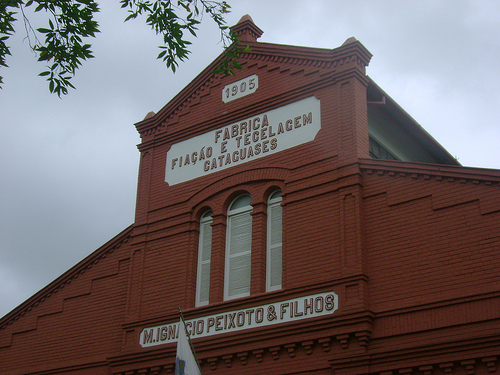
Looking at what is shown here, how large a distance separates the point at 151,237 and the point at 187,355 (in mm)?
4860

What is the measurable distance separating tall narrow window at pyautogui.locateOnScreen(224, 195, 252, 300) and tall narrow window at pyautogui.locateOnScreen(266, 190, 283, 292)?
1.77 ft

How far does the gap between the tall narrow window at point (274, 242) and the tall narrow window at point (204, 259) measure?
1687mm

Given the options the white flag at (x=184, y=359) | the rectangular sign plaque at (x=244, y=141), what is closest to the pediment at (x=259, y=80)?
the rectangular sign plaque at (x=244, y=141)

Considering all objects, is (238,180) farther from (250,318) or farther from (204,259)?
(250,318)

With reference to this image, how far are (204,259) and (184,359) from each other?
12.3 ft

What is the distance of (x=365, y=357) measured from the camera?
14.5m

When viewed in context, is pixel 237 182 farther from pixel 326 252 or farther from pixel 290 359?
pixel 290 359

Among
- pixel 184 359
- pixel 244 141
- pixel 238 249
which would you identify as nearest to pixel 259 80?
pixel 244 141

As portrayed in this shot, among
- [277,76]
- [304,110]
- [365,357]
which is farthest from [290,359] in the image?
[277,76]

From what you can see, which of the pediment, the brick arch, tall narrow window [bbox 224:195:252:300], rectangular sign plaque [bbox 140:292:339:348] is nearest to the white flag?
rectangular sign plaque [bbox 140:292:339:348]

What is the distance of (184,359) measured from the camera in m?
15.2

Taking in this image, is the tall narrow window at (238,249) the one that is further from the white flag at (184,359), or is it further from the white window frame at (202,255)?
the white flag at (184,359)

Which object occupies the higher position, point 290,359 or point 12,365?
point 12,365

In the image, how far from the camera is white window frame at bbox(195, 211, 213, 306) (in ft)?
59.7
